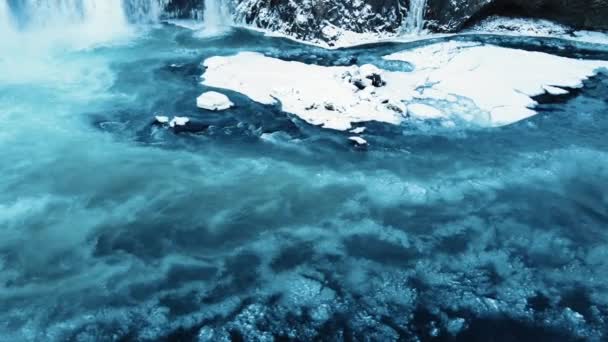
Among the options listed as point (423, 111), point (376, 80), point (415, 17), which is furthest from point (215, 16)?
point (423, 111)

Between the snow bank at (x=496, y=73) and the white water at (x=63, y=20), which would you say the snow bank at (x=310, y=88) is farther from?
the white water at (x=63, y=20)

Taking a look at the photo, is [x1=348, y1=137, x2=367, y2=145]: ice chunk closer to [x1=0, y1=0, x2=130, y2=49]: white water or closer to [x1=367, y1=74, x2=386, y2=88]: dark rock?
[x1=367, y1=74, x2=386, y2=88]: dark rock

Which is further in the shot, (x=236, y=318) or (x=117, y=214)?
(x=117, y=214)

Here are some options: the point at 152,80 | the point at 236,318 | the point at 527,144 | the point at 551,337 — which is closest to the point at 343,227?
the point at 236,318

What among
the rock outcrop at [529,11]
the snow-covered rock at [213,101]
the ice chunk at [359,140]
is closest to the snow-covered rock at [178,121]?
the snow-covered rock at [213,101]

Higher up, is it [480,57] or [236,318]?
[480,57]

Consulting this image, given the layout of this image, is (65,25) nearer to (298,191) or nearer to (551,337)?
(298,191)

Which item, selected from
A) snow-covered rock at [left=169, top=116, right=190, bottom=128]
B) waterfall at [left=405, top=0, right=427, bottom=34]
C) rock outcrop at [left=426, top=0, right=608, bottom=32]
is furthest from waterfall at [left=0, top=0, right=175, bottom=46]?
rock outcrop at [left=426, top=0, right=608, bottom=32]

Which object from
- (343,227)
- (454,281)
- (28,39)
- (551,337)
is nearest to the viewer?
(551,337)
